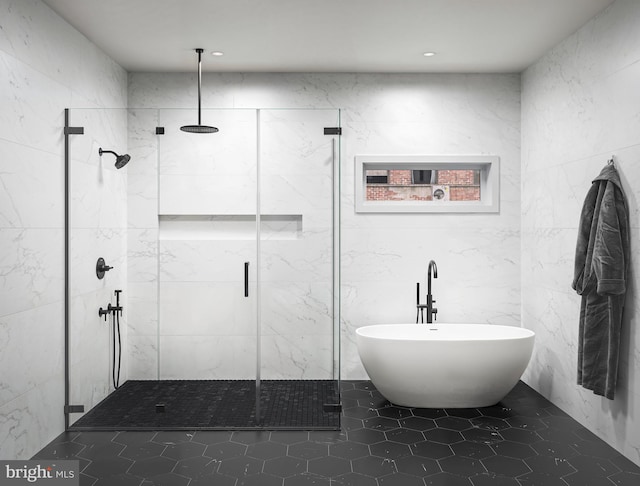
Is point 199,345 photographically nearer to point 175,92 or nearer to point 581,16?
point 175,92

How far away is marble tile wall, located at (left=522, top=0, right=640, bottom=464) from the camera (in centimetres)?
297

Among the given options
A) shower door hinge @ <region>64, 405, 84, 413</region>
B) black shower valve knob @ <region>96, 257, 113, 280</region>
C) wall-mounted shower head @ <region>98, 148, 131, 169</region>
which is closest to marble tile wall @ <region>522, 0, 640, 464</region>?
wall-mounted shower head @ <region>98, 148, 131, 169</region>

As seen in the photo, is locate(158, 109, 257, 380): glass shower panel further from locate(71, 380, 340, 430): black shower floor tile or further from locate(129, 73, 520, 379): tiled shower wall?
locate(129, 73, 520, 379): tiled shower wall

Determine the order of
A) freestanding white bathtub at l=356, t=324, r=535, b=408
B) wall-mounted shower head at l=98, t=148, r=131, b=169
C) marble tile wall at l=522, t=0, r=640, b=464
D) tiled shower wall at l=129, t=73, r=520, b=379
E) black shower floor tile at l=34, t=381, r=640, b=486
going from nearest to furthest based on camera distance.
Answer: black shower floor tile at l=34, t=381, r=640, b=486 → marble tile wall at l=522, t=0, r=640, b=464 → wall-mounted shower head at l=98, t=148, r=131, b=169 → freestanding white bathtub at l=356, t=324, r=535, b=408 → tiled shower wall at l=129, t=73, r=520, b=379

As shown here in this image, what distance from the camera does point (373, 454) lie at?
3.01 m

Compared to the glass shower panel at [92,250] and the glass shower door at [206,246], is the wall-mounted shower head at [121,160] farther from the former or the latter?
the glass shower door at [206,246]

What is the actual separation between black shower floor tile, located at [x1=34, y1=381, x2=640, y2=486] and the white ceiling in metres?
2.60

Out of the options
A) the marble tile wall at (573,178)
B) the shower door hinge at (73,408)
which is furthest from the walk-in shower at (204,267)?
the marble tile wall at (573,178)

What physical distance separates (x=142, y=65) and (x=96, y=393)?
254 cm

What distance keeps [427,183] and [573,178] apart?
1.27 meters

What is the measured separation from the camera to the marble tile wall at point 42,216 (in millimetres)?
2762

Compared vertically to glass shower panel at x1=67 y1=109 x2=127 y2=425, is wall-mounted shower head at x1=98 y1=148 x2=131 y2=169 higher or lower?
higher

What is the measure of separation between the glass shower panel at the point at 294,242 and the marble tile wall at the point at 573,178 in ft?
5.41

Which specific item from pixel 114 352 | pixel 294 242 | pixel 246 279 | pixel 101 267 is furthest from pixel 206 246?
pixel 114 352
